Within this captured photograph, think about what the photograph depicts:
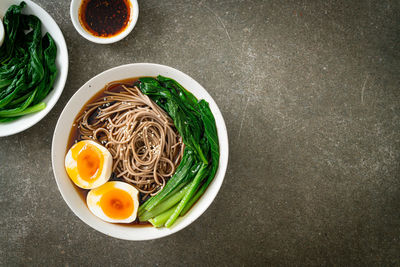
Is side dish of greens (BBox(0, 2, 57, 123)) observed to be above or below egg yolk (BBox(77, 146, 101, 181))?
above

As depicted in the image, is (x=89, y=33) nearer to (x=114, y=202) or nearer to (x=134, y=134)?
(x=134, y=134)

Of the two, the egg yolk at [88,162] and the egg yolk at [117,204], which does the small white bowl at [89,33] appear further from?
the egg yolk at [117,204]

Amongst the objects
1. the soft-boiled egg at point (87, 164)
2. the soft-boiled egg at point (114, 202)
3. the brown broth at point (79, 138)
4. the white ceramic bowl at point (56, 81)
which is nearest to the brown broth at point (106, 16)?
the white ceramic bowl at point (56, 81)

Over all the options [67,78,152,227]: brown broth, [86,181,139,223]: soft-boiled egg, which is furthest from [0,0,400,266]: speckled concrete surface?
[86,181,139,223]: soft-boiled egg

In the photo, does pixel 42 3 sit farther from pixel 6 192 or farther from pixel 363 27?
pixel 363 27

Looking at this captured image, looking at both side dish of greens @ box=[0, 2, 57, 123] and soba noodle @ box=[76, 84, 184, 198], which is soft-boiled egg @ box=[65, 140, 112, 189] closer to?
soba noodle @ box=[76, 84, 184, 198]

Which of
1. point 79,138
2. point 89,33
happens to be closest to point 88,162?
point 79,138

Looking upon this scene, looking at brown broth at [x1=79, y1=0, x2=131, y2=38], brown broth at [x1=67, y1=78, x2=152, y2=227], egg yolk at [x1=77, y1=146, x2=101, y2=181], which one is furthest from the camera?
brown broth at [x1=79, y1=0, x2=131, y2=38]
